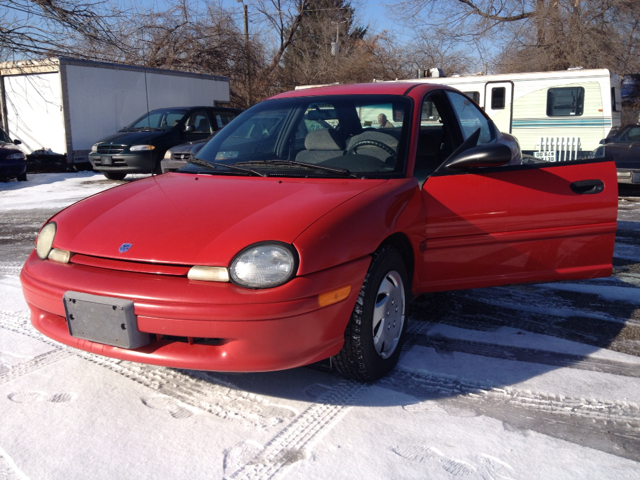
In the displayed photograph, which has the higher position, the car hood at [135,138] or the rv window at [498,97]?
the rv window at [498,97]

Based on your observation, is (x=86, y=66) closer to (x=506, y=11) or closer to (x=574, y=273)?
(x=574, y=273)

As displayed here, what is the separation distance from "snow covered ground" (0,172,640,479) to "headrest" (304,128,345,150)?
1239 millimetres

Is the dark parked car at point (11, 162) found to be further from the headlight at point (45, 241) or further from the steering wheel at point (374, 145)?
the steering wheel at point (374, 145)

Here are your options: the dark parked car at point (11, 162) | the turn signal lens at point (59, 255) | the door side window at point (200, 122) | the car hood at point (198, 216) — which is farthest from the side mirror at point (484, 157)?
the dark parked car at point (11, 162)

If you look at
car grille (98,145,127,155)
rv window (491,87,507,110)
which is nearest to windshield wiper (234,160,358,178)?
car grille (98,145,127,155)

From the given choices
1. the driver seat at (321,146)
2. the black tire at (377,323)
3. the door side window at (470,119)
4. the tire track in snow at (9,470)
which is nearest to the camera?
the tire track in snow at (9,470)

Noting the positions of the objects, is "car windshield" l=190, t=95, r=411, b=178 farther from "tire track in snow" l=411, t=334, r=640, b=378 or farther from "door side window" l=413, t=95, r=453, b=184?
"tire track in snow" l=411, t=334, r=640, b=378

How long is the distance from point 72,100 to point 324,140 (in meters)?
13.3

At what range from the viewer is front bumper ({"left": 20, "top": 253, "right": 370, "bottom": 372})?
2.35 meters

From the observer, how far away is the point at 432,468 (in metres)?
2.17

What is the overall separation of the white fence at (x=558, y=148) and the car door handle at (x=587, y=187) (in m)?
9.72

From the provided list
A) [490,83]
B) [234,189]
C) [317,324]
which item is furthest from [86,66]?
[317,324]

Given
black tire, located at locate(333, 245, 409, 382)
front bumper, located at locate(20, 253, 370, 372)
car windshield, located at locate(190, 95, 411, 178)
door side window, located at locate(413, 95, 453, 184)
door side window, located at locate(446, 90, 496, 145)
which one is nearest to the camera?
front bumper, located at locate(20, 253, 370, 372)

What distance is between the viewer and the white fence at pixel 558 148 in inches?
500
